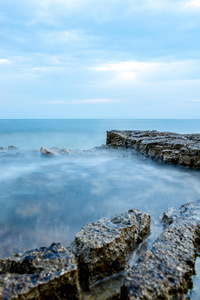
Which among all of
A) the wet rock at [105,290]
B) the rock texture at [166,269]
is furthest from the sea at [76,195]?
the wet rock at [105,290]

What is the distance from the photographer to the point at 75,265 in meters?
1.81

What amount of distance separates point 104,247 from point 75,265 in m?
0.38

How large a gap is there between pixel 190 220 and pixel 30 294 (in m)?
2.03

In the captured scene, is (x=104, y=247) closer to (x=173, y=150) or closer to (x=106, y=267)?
(x=106, y=267)

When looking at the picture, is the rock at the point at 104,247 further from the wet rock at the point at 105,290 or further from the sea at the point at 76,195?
the sea at the point at 76,195

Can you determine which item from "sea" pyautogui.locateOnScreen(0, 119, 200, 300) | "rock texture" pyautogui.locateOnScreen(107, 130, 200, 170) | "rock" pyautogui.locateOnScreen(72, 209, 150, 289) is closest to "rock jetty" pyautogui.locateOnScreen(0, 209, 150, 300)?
"rock" pyautogui.locateOnScreen(72, 209, 150, 289)

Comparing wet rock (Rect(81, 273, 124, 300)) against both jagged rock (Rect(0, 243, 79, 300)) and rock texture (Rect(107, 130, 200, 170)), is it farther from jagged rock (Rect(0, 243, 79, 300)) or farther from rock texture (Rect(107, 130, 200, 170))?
rock texture (Rect(107, 130, 200, 170))

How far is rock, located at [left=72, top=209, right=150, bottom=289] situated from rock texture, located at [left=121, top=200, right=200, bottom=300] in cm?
34

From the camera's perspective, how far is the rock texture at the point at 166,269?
1.55m

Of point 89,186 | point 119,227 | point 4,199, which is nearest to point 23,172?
point 4,199

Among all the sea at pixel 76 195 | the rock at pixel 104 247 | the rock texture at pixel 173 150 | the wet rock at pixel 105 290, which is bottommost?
the sea at pixel 76 195

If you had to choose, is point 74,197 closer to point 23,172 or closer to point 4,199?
point 4,199

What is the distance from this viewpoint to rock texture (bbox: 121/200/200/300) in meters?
1.55

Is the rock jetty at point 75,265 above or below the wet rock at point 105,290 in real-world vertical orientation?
above
